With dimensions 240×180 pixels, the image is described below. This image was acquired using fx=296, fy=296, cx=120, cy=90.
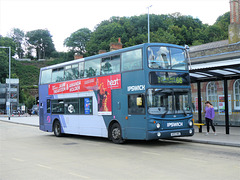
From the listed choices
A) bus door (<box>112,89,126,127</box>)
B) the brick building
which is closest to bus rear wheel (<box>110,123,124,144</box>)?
bus door (<box>112,89,126,127</box>)

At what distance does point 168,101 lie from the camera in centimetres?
1204

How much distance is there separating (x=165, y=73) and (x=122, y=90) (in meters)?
2.05

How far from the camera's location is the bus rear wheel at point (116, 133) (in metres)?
13.0

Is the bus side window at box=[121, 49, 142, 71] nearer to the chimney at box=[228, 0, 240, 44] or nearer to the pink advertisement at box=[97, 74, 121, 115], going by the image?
the pink advertisement at box=[97, 74, 121, 115]

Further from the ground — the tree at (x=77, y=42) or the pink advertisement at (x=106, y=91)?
the tree at (x=77, y=42)

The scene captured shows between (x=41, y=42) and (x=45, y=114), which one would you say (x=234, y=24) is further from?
(x=41, y=42)

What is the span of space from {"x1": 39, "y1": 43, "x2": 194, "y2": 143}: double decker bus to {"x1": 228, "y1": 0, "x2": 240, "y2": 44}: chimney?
15.4 metres

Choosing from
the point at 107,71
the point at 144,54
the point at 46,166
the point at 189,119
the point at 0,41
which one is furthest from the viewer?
the point at 0,41

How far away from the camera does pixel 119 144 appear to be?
43.0 ft

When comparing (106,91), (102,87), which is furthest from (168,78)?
(102,87)

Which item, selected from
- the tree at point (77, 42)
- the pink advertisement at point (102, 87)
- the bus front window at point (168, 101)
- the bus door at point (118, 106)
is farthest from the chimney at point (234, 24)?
the tree at point (77, 42)

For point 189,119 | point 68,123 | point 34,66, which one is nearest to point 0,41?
point 34,66

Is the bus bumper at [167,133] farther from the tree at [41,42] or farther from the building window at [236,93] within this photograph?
the tree at [41,42]

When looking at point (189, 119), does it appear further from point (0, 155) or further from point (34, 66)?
point (34, 66)
